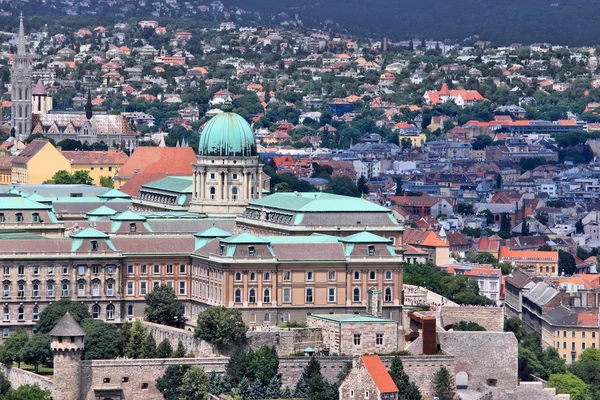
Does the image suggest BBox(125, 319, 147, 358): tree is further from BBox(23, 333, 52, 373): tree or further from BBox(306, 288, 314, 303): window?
BBox(306, 288, 314, 303): window

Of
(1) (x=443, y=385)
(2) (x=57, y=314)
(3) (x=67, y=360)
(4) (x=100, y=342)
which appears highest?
(2) (x=57, y=314)

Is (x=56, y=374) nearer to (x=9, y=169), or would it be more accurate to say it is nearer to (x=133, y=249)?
(x=133, y=249)

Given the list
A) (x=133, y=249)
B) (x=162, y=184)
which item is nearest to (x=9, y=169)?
(x=162, y=184)

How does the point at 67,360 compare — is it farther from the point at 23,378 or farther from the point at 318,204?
the point at 318,204

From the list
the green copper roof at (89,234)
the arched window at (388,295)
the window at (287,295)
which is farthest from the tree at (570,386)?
the green copper roof at (89,234)

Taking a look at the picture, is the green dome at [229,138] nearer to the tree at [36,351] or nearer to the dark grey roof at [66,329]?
the tree at [36,351]

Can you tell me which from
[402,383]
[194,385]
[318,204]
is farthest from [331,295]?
[194,385]
